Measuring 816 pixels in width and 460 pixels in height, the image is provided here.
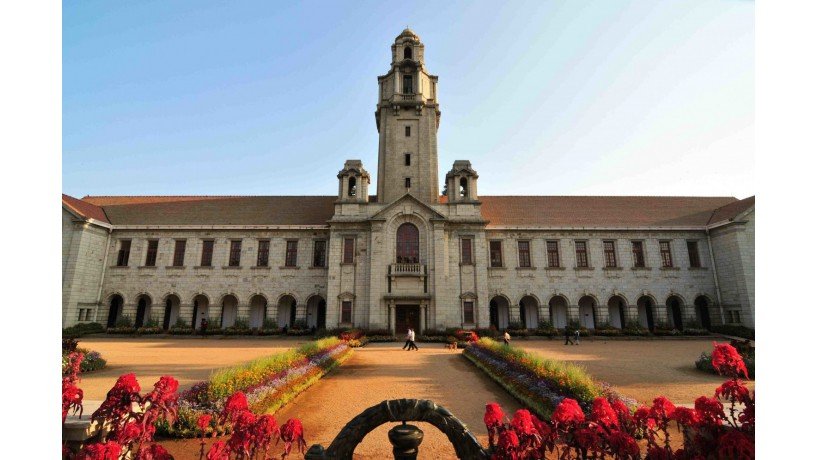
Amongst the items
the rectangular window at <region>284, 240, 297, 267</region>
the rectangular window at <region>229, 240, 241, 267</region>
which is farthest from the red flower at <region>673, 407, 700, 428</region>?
the rectangular window at <region>229, 240, 241, 267</region>

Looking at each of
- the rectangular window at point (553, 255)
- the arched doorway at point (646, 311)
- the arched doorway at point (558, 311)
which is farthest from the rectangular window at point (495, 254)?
the arched doorway at point (646, 311)

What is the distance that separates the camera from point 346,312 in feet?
106

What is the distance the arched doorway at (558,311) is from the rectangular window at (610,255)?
5586 mm

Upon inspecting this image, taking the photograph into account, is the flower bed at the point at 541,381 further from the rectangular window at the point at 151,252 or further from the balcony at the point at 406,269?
the rectangular window at the point at 151,252

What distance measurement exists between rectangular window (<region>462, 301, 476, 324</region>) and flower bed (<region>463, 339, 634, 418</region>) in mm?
15060

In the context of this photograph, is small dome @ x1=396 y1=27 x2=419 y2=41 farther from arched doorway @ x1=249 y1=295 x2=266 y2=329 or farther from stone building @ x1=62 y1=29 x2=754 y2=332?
arched doorway @ x1=249 y1=295 x2=266 y2=329

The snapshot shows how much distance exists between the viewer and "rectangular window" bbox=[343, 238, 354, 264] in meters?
33.4

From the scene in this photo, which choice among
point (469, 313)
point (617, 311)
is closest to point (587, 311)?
point (617, 311)

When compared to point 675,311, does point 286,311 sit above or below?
above

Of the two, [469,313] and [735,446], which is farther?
[469,313]

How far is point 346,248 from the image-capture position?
3369 centimetres

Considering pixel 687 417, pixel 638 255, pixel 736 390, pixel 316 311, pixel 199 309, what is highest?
pixel 638 255

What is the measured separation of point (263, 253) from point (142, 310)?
43.3 feet

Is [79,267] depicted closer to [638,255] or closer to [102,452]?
[102,452]
